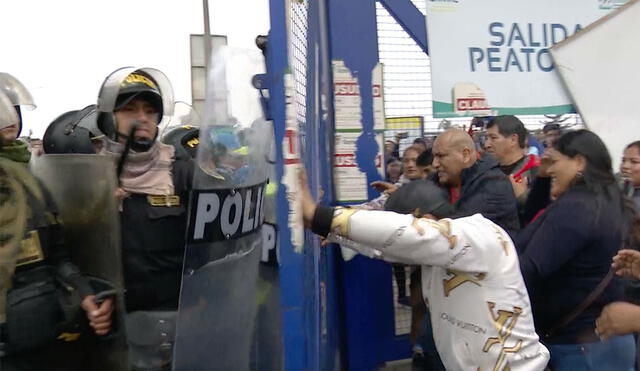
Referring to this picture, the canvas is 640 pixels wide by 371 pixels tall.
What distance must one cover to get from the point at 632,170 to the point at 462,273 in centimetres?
207

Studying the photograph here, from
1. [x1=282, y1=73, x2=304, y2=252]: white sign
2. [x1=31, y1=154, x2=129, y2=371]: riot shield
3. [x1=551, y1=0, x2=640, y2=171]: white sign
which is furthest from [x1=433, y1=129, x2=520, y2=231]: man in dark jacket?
[x1=31, y1=154, x2=129, y2=371]: riot shield

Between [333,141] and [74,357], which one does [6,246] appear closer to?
[74,357]

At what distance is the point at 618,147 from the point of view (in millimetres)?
3328

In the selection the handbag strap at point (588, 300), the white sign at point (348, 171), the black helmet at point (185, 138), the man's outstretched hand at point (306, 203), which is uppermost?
the black helmet at point (185, 138)

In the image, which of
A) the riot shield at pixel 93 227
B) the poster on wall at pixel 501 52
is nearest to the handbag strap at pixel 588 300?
the poster on wall at pixel 501 52

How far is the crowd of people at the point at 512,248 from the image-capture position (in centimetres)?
190

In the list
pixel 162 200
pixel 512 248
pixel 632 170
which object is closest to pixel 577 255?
pixel 512 248

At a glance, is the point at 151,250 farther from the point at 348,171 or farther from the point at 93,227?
the point at 348,171

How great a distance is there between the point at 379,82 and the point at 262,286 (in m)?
1.19

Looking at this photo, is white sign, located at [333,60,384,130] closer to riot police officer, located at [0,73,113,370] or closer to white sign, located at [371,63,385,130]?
white sign, located at [371,63,385,130]

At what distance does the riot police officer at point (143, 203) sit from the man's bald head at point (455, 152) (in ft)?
4.22

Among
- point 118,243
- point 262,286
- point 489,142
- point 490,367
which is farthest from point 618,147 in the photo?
point 118,243

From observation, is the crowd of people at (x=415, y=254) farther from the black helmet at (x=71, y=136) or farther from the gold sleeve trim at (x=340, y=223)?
the black helmet at (x=71, y=136)

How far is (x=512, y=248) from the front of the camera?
6.66ft
